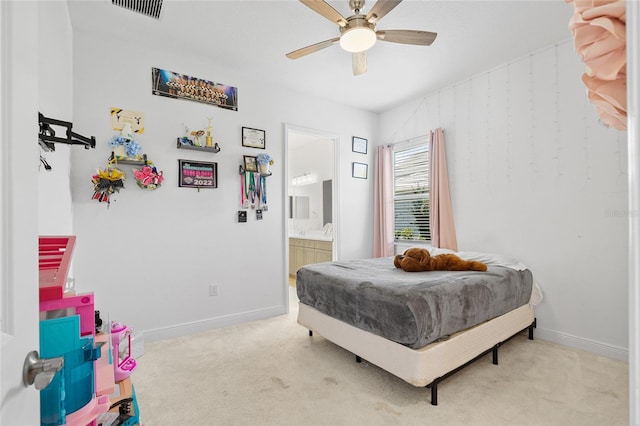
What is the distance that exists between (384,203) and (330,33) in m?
2.40

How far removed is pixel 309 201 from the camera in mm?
6129

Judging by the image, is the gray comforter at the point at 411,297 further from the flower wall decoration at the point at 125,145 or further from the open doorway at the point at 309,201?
the open doorway at the point at 309,201

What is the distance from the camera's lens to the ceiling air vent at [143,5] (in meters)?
2.23

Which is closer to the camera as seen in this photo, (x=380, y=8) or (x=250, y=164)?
(x=380, y=8)

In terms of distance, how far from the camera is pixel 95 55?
2.61 metres

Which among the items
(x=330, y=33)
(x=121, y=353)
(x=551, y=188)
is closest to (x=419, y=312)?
(x=121, y=353)

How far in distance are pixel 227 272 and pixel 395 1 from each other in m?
2.76

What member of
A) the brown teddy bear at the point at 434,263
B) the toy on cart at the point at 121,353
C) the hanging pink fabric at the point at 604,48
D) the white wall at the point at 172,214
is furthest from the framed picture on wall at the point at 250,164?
the hanging pink fabric at the point at 604,48

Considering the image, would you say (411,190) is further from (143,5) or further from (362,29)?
(143,5)

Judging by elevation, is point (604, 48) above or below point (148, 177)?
below

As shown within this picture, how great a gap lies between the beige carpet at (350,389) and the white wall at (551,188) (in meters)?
0.46

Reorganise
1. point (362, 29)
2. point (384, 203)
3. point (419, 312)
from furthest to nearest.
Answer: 1. point (384, 203)
2. point (362, 29)
3. point (419, 312)

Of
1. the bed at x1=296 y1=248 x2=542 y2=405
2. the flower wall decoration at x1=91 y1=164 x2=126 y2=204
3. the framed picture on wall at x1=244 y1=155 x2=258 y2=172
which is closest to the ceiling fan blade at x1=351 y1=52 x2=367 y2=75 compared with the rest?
the framed picture on wall at x1=244 y1=155 x2=258 y2=172

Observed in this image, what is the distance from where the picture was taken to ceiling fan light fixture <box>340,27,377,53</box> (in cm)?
207
